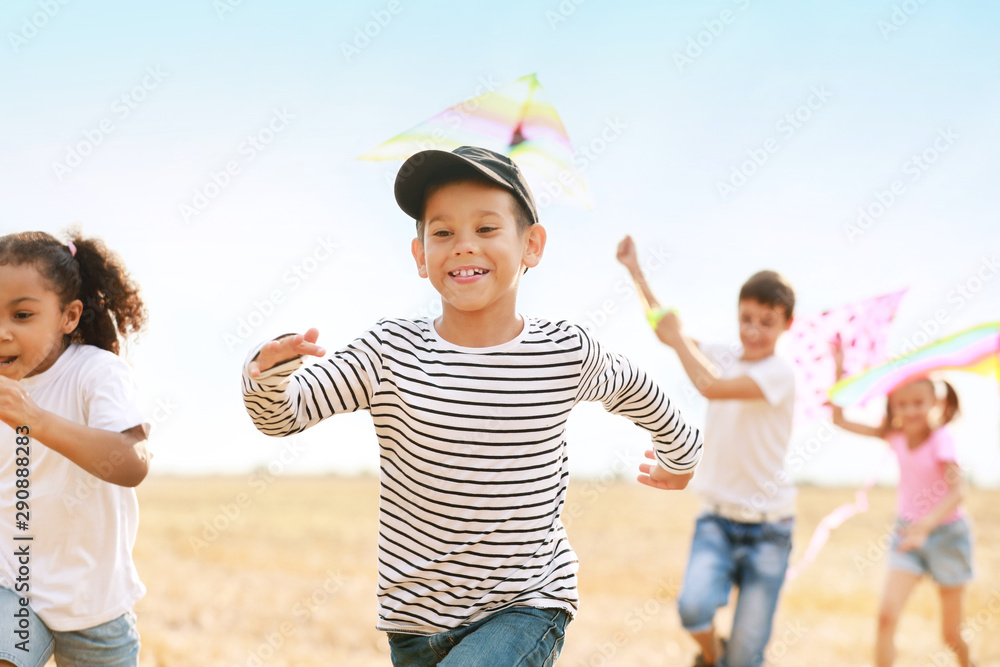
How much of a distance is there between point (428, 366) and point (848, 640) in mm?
6651

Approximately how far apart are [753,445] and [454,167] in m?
2.94

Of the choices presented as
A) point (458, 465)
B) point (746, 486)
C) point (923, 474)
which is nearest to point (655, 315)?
point (746, 486)

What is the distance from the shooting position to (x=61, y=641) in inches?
121

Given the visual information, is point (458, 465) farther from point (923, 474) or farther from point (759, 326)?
point (923, 474)

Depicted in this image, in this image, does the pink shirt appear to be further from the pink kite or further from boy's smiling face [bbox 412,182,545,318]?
boy's smiling face [bbox 412,182,545,318]

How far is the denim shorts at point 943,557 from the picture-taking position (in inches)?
231

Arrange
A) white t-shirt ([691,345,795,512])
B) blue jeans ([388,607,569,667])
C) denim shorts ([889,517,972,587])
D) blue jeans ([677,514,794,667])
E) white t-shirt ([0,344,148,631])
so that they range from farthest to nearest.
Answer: denim shorts ([889,517,972,587]) < white t-shirt ([691,345,795,512]) < blue jeans ([677,514,794,667]) < white t-shirt ([0,344,148,631]) < blue jeans ([388,607,569,667])

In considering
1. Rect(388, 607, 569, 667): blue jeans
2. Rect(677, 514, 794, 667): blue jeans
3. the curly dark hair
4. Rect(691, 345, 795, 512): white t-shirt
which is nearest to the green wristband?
Rect(691, 345, 795, 512): white t-shirt

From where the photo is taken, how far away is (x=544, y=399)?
2.82 m

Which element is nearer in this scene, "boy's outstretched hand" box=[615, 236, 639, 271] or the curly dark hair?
the curly dark hair

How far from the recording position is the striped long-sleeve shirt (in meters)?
2.71

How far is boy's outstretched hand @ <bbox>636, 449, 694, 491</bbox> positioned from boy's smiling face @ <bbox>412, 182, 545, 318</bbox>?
83cm

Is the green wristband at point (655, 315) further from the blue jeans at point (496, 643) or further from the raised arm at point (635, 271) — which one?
the blue jeans at point (496, 643)

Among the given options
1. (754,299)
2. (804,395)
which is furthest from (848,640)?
(754,299)
